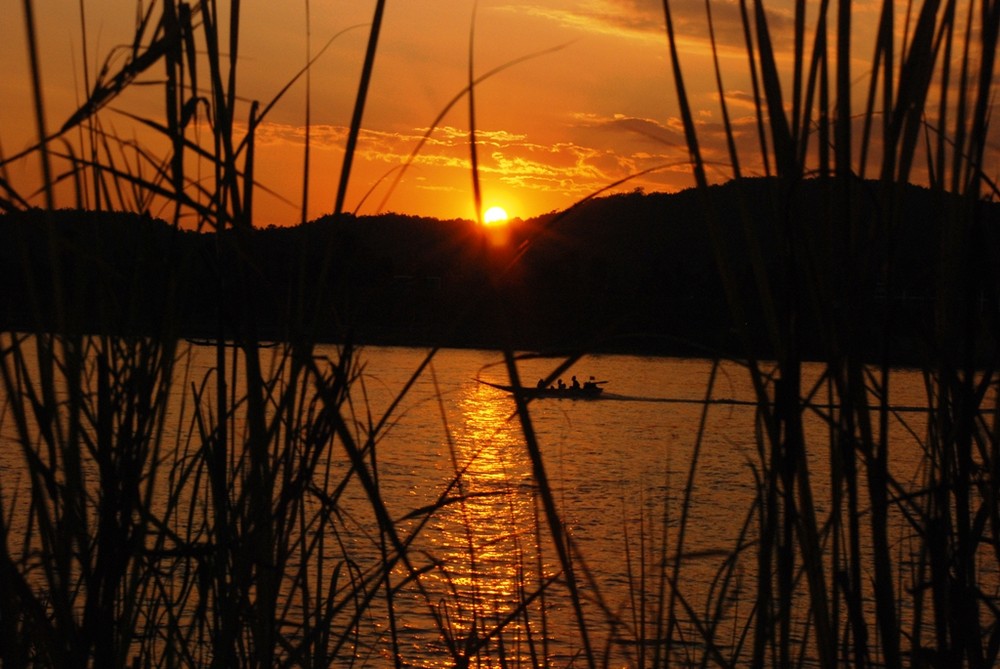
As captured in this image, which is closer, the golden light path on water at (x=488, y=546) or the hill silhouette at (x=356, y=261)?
the hill silhouette at (x=356, y=261)

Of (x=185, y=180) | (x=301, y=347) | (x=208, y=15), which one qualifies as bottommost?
(x=301, y=347)

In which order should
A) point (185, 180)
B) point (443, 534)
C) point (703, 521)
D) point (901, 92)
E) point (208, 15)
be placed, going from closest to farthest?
point (901, 92) < point (208, 15) < point (185, 180) < point (443, 534) < point (703, 521)

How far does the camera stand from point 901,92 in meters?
0.99

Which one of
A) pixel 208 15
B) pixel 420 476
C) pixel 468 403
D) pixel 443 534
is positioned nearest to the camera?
pixel 208 15

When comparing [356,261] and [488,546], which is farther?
[488,546]

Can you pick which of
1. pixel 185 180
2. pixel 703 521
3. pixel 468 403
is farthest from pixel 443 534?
pixel 468 403

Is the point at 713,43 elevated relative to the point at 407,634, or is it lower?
elevated

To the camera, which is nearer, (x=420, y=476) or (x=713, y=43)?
(x=713, y=43)

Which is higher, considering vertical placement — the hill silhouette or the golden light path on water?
the hill silhouette

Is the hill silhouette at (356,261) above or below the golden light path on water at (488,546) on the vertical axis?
above

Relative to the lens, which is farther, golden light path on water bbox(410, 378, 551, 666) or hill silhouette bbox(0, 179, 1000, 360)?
golden light path on water bbox(410, 378, 551, 666)

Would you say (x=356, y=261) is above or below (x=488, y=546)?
above

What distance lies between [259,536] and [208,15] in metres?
0.54

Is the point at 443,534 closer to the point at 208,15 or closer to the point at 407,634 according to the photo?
the point at 407,634
